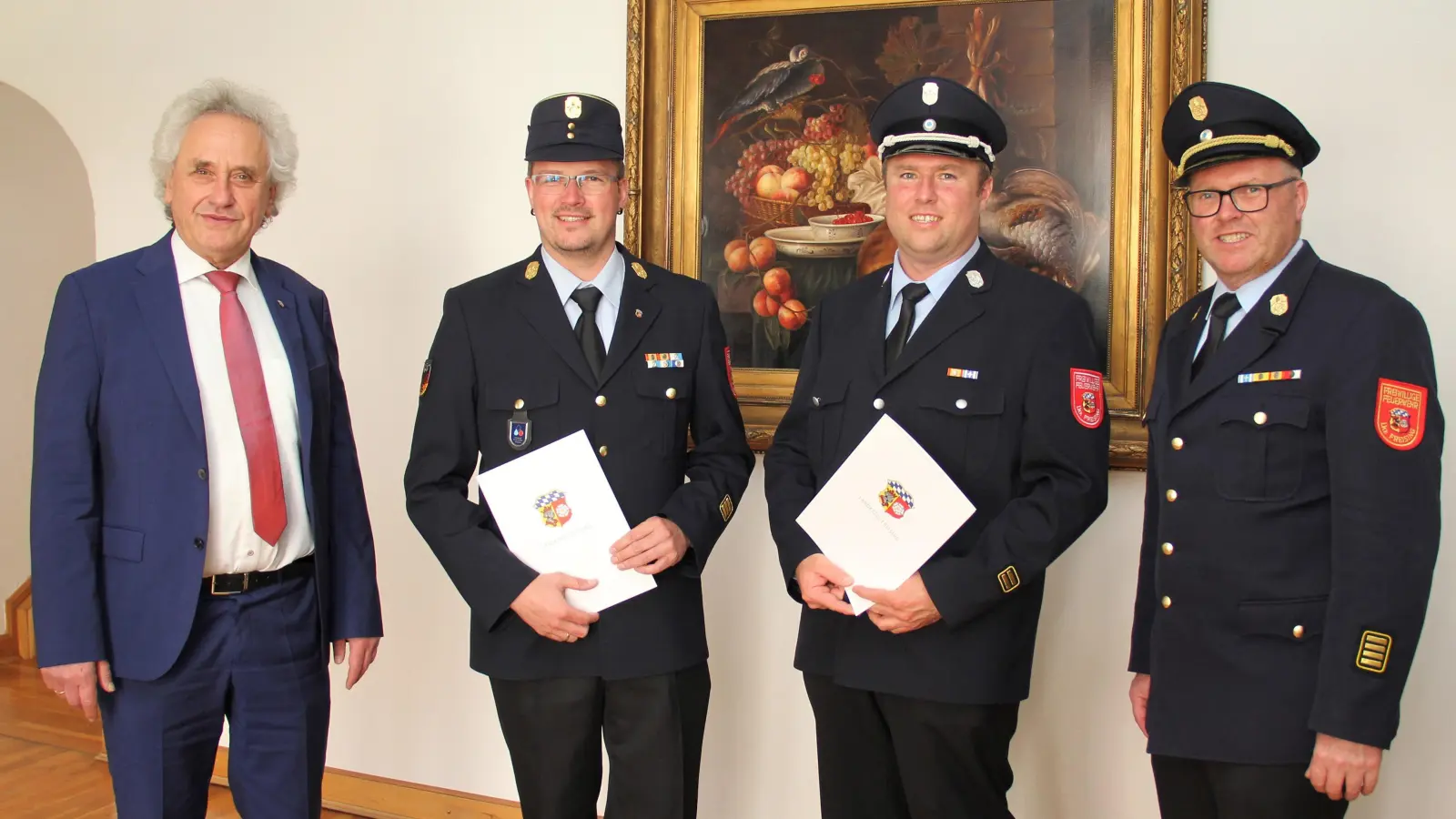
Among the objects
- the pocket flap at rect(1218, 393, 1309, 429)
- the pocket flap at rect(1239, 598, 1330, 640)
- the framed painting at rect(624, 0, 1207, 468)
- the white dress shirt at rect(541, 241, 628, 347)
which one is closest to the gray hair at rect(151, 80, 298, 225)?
the white dress shirt at rect(541, 241, 628, 347)

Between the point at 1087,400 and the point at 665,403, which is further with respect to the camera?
Result: the point at 665,403

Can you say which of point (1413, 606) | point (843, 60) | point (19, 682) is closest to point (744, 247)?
point (843, 60)

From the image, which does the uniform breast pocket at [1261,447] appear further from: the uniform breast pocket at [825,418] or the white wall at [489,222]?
the white wall at [489,222]

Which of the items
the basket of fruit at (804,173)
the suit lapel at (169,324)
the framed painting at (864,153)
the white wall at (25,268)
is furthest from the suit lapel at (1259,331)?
the white wall at (25,268)

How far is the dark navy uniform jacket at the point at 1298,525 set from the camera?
57.7 inches

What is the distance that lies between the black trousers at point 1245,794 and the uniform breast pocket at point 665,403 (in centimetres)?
101

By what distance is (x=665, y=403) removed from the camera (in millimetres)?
2033

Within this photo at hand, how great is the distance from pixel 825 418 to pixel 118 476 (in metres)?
1.22

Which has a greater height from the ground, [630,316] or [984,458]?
[630,316]

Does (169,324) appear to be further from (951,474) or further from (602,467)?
(951,474)

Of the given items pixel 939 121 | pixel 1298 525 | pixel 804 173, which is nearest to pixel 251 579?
pixel 939 121

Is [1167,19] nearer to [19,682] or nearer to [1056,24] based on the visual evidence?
[1056,24]

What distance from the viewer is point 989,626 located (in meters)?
1.77

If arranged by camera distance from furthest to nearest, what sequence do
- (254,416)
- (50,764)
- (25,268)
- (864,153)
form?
(25,268)
(50,764)
(864,153)
(254,416)
